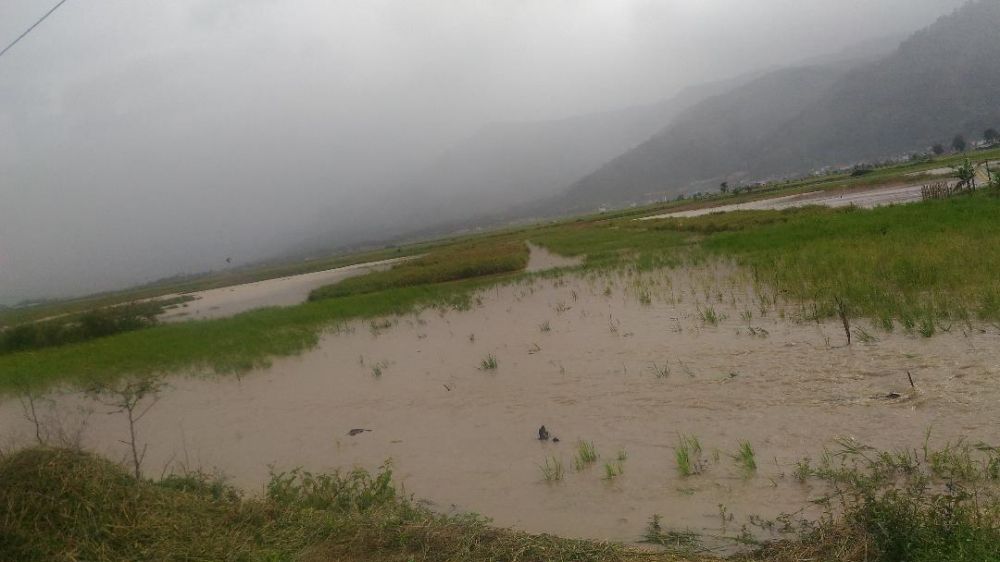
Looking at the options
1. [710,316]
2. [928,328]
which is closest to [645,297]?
[710,316]

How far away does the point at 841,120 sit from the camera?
136 metres

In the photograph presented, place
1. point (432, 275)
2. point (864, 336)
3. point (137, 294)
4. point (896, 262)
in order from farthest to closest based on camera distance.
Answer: point (137, 294) < point (432, 275) < point (896, 262) < point (864, 336)

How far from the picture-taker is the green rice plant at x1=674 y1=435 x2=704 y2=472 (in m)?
4.98

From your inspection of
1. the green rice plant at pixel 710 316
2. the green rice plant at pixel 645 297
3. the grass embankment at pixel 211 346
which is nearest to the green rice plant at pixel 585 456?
the green rice plant at pixel 710 316

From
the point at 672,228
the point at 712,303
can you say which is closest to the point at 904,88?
the point at 672,228

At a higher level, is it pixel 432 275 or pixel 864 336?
pixel 432 275

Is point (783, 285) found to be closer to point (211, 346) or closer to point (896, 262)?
point (896, 262)

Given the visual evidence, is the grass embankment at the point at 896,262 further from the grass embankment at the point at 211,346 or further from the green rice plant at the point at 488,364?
the grass embankment at the point at 211,346

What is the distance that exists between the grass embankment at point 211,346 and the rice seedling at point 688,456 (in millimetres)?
9985

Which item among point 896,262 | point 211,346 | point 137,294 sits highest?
point 137,294

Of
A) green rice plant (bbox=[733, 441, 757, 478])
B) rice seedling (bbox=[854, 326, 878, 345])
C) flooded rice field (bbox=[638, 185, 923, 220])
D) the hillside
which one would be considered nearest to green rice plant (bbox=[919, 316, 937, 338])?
rice seedling (bbox=[854, 326, 878, 345])

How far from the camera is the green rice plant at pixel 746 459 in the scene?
475 centimetres

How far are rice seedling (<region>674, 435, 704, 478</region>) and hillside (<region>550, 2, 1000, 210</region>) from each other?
132131 millimetres

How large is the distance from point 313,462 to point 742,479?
457 cm
